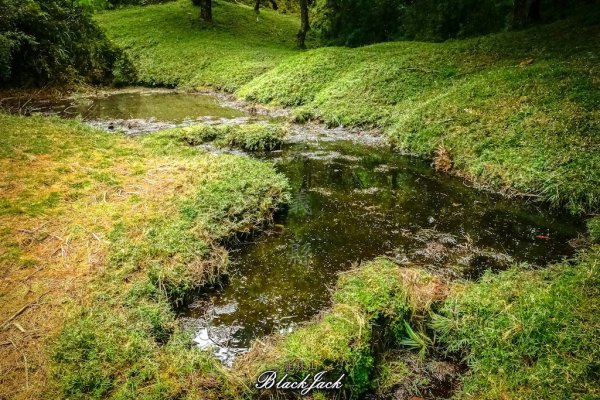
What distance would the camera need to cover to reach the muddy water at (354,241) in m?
4.15

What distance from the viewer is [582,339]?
3.19m

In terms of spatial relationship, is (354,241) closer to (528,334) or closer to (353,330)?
(353,330)

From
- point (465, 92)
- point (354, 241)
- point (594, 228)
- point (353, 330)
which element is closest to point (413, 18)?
point (465, 92)

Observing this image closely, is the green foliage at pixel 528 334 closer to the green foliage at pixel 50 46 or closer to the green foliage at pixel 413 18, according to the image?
the green foliage at pixel 50 46

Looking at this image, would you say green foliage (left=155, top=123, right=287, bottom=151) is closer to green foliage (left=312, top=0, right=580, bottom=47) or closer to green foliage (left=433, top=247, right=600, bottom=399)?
green foliage (left=433, top=247, right=600, bottom=399)

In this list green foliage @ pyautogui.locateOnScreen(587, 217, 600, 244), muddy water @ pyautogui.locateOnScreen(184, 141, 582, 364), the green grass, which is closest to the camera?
the green grass

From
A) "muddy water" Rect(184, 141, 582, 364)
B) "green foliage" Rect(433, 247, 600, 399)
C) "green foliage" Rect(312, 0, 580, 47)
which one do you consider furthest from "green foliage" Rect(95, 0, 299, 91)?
"green foliage" Rect(433, 247, 600, 399)

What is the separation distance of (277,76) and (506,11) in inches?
427

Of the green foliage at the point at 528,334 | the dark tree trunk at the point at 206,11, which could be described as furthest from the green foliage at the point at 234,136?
the dark tree trunk at the point at 206,11

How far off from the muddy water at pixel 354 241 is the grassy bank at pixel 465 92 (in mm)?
949

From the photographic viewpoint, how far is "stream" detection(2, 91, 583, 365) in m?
4.17

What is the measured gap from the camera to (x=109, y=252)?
4426 millimetres

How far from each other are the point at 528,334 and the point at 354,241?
100.0 inches

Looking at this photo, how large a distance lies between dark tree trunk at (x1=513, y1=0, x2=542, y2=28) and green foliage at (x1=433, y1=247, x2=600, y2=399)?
14.5 metres
